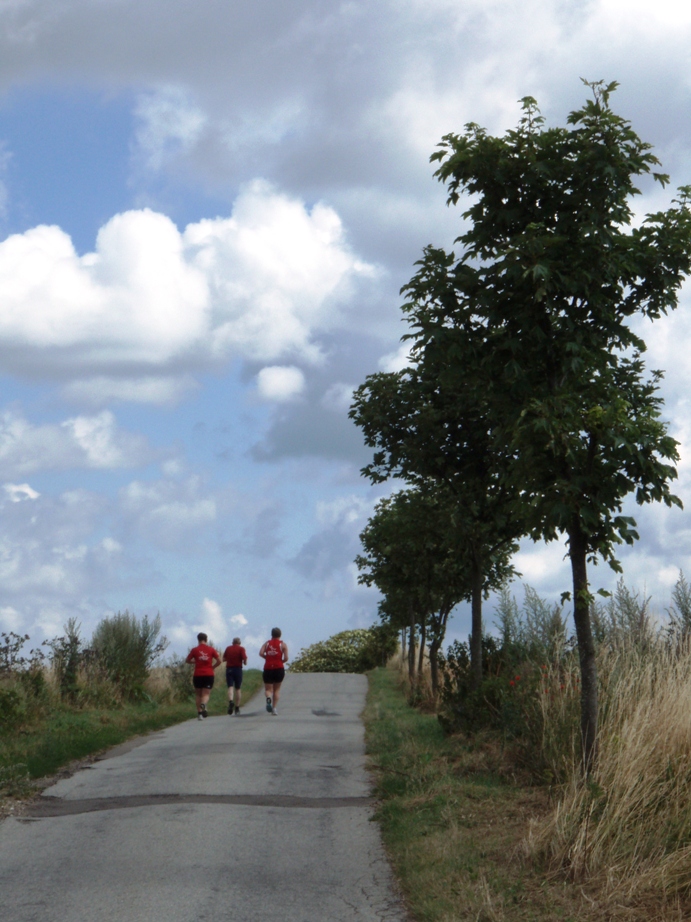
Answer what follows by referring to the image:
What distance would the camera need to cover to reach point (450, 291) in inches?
412

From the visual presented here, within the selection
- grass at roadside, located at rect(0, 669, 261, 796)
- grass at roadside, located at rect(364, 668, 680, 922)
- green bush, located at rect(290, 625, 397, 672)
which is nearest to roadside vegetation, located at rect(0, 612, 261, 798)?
grass at roadside, located at rect(0, 669, 261, 796)

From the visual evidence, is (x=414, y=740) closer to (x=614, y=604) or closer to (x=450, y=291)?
(x=614, y=604)

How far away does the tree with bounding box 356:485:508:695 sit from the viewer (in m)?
20.7

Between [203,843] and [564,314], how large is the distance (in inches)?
240

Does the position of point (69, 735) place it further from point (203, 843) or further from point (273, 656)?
point (203, 843)

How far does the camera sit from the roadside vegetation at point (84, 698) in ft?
46.0

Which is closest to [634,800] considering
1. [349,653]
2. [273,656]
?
[273,656]

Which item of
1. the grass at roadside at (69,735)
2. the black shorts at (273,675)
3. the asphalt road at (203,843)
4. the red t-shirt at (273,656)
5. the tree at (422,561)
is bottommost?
the asphalt road at (203,843)

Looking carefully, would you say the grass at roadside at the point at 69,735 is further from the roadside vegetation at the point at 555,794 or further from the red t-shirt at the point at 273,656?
the roadside vegetation at the point at 555,794

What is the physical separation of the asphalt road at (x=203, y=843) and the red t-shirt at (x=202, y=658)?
7.30 metres

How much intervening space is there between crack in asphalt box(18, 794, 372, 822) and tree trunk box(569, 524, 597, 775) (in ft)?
8.49

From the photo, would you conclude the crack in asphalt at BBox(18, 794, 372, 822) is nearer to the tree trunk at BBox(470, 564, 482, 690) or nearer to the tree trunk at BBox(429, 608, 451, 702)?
the tree trunk at BBox(470, 564, 482, 690)

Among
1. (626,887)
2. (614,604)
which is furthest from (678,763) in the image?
(614,604)

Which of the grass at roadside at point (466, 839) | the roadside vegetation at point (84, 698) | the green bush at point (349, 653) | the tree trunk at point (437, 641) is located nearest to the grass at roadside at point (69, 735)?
the roadside vegetation at point (84, 698)
